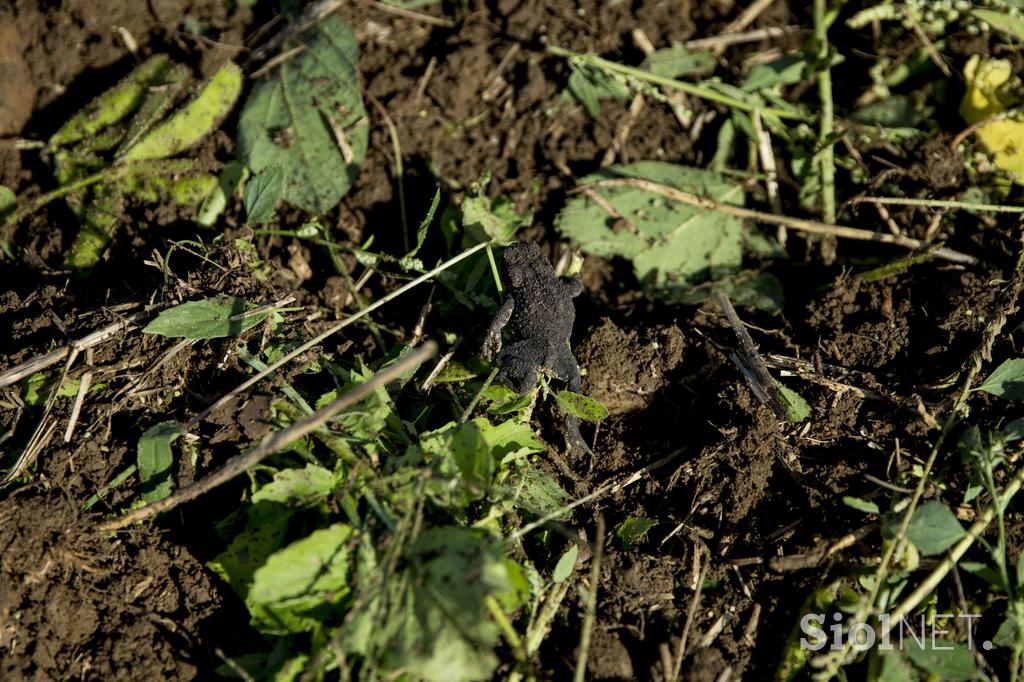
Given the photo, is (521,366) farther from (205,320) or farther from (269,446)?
(205,320)

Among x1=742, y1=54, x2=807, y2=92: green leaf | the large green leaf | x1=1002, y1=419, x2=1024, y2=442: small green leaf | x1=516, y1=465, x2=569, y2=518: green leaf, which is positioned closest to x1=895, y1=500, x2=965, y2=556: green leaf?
the large green leaf

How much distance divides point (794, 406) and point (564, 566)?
107 centimetres

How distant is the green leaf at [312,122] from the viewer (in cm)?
341

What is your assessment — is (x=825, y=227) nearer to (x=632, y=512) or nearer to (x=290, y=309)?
(x=632, y=512)

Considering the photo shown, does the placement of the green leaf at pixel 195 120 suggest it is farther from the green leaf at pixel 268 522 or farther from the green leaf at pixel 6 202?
the green leaf at pixel 268 522

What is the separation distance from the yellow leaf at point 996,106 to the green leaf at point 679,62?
1253 millimetres

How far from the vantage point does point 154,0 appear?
3836 mm

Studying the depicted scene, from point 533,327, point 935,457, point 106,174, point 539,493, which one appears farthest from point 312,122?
point 935,457

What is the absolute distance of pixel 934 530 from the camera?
2.41m

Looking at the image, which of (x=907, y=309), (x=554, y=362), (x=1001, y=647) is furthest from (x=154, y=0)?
(x=1001, y=647)

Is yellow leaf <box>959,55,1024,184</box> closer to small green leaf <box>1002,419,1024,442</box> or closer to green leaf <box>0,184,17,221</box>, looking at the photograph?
small green leaf <box>1002,419,1024,442</box>

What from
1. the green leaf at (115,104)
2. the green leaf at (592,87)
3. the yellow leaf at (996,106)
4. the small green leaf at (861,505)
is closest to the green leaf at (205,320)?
the green leaf at (115,104)

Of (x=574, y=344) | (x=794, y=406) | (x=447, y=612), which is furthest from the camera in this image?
(x=574, y=344)

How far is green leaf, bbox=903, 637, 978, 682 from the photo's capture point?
223 cm
